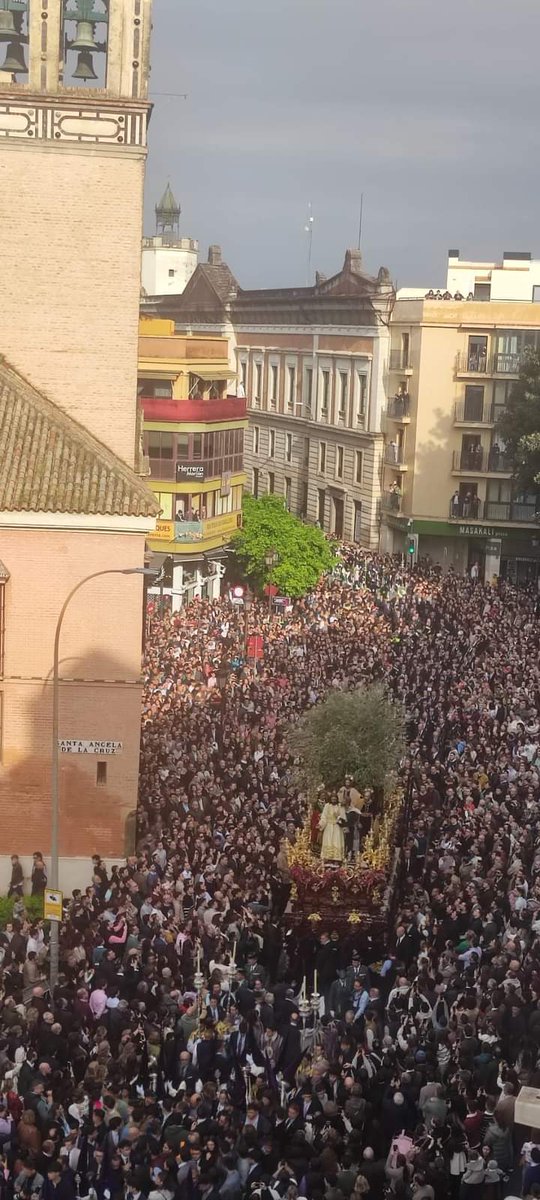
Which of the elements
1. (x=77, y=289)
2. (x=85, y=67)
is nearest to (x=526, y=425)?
(x=77, y=289)

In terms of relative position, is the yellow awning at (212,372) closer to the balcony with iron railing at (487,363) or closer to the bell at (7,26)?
the balcony with iron railing at (487,363)

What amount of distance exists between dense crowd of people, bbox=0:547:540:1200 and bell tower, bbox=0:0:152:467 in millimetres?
7607

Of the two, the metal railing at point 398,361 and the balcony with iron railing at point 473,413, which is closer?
the balcony with iron railing at point 473,413

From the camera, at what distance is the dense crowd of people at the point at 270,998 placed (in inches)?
571

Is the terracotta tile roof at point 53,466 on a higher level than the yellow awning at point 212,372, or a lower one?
lower

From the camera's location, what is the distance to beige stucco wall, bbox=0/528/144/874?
86.9 feet

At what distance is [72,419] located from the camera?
28.8 m

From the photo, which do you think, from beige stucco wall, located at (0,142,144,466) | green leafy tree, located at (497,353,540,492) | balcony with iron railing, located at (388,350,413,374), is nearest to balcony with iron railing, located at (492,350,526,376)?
balcony with iron railing, located at (388,350,413,374)

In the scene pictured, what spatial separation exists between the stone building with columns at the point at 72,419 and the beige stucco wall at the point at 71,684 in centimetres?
3

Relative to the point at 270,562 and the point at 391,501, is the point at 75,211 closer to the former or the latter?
the point at 270,562

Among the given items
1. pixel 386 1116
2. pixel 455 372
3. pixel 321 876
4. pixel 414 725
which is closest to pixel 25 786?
pixel 321 876

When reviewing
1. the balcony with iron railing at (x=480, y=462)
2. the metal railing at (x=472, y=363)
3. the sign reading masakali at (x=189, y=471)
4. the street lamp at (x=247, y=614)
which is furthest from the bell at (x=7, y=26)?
the balcony with iron railing at (x=480, y=462)

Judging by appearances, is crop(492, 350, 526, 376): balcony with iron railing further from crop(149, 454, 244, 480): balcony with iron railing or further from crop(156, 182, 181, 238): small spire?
crop(156, 182, 181, 238): small spire

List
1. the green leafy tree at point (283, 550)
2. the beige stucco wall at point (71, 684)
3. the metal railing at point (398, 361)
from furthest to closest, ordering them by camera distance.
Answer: the metal railing at point (398, 361) < the green leafy tree at point (283, 550) < the beige stucco wall at point (71, 684)
